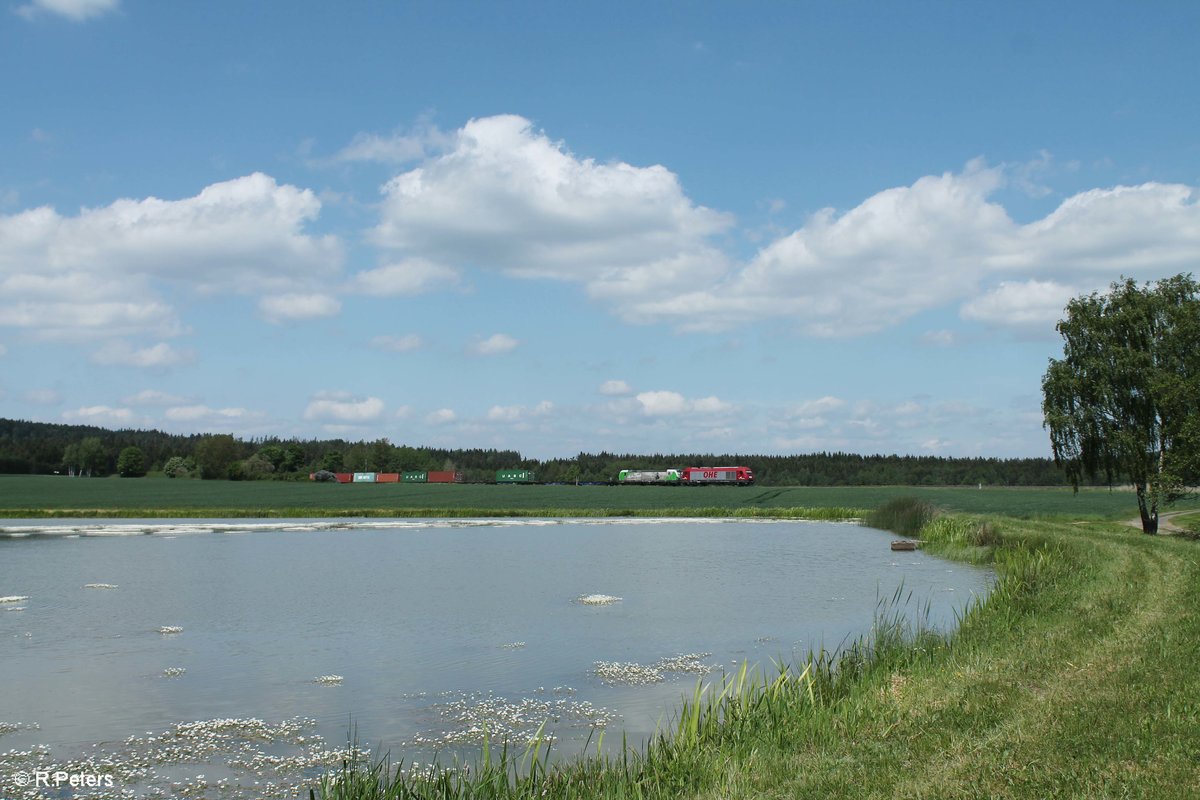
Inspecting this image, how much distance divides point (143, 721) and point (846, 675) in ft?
32.2

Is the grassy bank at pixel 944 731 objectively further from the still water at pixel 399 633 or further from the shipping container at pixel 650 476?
the shipping container at pixel 650 476

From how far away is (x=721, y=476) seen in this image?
148 metres

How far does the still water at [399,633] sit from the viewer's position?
42.3ft

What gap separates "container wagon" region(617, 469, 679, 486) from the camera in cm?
15375

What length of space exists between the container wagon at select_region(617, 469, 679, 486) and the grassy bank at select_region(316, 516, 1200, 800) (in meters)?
138

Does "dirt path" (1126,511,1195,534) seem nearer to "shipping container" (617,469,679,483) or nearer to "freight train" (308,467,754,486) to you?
"freight train" (308,467,754,486)

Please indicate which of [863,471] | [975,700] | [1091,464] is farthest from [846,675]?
[863,471]

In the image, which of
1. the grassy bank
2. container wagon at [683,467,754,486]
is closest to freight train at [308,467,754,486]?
container wagon at [683,467,754,486]

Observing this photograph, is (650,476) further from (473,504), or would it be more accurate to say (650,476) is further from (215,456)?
(215,456)

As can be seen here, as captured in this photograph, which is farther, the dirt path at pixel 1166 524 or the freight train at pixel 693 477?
the freight train at pixel 693 477

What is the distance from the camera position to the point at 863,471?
19675cm

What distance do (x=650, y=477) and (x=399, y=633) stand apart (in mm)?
137643

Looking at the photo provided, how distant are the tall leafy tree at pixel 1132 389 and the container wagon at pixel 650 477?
107788 mm

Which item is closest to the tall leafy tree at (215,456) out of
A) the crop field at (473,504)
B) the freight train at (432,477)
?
the freight train at (432,477)
